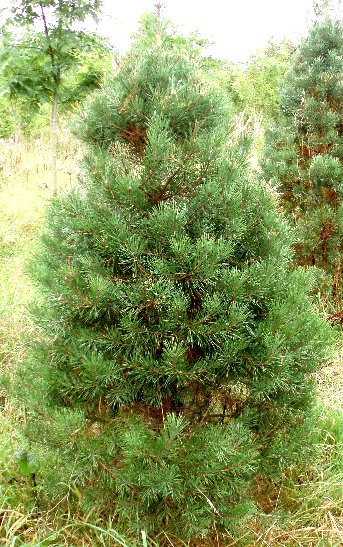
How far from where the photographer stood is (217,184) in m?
1.98

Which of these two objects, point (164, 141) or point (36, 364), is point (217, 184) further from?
point (36, 364)

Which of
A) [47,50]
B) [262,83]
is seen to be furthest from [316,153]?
[262,83]

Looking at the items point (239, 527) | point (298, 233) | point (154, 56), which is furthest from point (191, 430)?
point (298, 233)

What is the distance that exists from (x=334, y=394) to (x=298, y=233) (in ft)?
5.63

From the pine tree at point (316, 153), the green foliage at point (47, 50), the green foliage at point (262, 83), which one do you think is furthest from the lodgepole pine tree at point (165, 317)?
the green foliage at point (262, 83)

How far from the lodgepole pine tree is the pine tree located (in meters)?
2.61

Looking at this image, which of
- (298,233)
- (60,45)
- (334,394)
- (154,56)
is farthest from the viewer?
(60,45)

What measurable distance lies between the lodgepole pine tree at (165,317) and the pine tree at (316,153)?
2.61m

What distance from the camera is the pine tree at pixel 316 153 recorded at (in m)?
4.69

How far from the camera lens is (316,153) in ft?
16.1

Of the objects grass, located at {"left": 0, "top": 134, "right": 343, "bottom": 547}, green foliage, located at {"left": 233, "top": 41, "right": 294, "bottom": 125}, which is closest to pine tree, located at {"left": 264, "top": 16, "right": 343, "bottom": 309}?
grass, located at {"left": 0, "top": 134, "right": 343, "bottom": 547}

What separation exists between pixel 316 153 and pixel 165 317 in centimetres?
354

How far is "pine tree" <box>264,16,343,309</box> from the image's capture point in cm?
469

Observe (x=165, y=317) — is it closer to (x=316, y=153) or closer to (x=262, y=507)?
(x=262, y=507)
